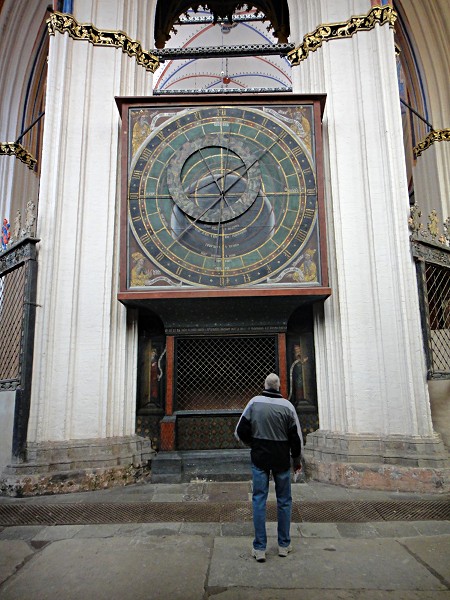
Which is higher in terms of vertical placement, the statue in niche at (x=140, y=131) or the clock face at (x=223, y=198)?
the statue in niche at (x=140, y=131)

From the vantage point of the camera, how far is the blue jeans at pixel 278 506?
3.61 metres

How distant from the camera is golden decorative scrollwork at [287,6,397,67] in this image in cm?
717

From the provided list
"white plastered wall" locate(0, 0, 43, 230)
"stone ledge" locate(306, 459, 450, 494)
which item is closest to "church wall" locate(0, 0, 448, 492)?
"stone ledge" locate(306, 459, 450, 494)

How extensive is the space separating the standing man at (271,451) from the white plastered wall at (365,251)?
9.02 ft

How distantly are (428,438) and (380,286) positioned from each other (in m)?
2.04

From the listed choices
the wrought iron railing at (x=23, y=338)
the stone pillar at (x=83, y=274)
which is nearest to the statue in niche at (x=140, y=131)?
the stone pillar at (x=83, y=274)

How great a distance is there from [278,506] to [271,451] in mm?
421

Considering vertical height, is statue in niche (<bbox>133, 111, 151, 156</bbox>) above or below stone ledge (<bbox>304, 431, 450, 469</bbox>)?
above

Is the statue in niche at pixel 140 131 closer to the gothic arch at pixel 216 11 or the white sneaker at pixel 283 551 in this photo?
the gothic arch at pixel 216 11

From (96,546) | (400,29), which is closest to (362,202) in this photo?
(96,546)

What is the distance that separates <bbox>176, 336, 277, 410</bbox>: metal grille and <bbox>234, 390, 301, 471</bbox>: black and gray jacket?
329cm

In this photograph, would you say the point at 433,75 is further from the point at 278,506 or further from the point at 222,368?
the point at 278,506

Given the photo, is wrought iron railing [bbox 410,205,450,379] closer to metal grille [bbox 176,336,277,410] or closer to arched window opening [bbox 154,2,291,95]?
metal grille [bbox 176,336,277,410]

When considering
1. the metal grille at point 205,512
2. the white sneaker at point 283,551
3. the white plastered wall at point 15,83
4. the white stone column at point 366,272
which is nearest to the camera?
the white sneaker at point 283,551
